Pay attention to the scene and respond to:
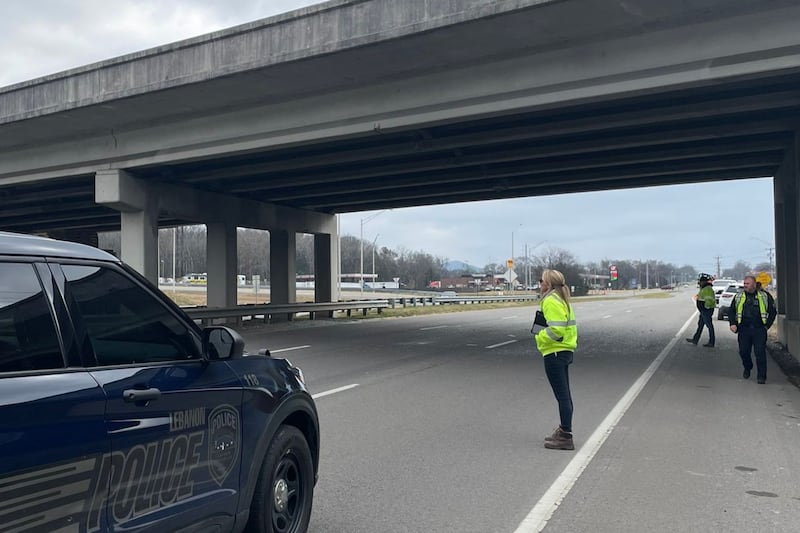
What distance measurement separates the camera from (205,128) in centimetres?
1873

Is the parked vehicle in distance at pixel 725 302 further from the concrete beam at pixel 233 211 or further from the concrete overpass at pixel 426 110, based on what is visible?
the concrete beam at pixel 233 211

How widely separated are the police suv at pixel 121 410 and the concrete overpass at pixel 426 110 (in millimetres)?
10157

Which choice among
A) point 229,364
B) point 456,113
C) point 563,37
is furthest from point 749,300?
point 229,364

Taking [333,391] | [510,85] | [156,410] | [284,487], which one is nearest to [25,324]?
[156,410]

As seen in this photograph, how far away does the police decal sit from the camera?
338 centimetres

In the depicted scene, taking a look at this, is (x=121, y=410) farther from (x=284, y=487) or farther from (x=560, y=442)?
(x=560, y=442)

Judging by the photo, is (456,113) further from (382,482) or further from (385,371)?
(382,482)

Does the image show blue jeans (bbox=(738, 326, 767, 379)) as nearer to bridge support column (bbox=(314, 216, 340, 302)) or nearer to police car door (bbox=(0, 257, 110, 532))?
police car door (bbox=(0, 257, 110, 532))

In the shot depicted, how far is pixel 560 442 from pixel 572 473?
2.82 ft

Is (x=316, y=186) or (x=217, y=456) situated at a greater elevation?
(x=316, y=186)

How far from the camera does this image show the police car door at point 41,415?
235 centimetres

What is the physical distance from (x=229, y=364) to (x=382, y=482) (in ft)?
8.53

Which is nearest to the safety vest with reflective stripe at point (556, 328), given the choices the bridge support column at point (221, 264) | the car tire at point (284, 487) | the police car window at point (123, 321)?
the car tire at point (284, 487)

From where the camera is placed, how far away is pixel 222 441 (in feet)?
11.4
